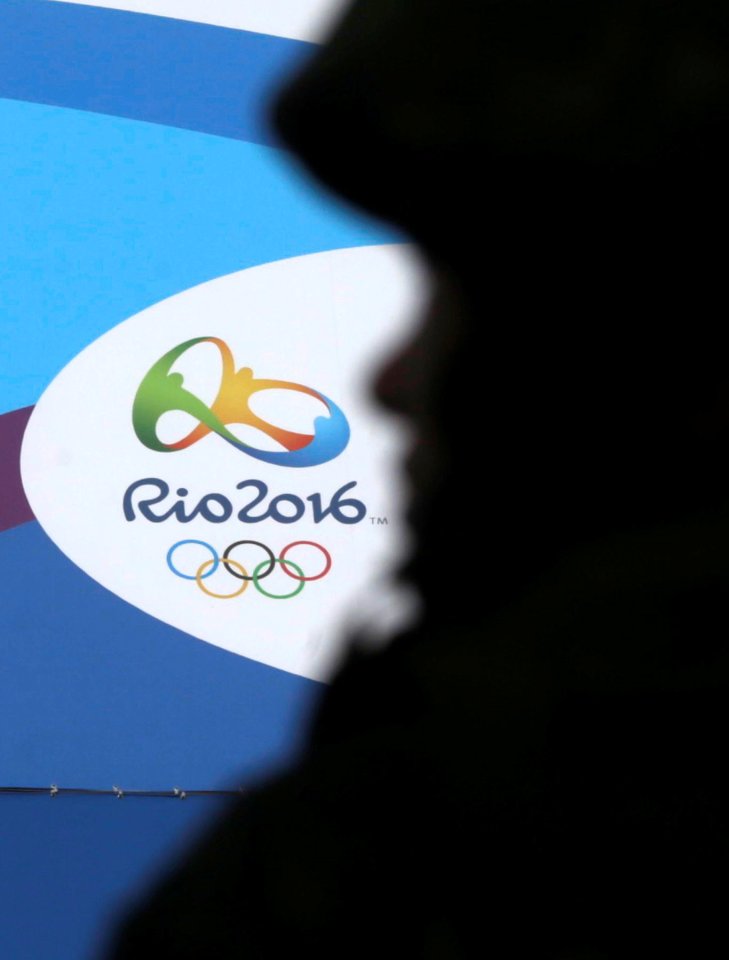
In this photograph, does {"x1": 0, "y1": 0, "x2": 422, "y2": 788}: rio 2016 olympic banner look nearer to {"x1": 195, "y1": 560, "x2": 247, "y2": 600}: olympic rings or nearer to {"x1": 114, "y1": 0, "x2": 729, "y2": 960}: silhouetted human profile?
{"x1": 195, "y1": 560, "x2": 247, "y2": 600}: olympic rings

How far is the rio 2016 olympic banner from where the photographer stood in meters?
2.17

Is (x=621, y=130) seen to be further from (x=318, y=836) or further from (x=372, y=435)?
(x=372, y=435)

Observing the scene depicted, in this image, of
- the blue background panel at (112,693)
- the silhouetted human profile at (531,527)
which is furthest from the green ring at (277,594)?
the silhouetted human profile at (531,527)

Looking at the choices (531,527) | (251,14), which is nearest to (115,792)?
(251,14)

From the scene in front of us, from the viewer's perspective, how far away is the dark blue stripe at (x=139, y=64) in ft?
7.63

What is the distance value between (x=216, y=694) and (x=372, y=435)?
0.50 metres

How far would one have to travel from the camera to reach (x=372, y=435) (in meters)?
2.22

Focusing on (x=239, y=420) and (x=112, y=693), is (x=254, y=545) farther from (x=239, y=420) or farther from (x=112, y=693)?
(x=112, y=693)

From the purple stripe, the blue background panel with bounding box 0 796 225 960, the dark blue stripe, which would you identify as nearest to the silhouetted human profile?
the blue background panel with bounding box 0 796 225 960

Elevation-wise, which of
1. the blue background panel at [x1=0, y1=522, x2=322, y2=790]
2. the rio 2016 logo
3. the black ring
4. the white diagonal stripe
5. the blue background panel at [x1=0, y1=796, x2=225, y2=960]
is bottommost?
the blue background panel at [x1=0, y1=796, x2=225, y2=960]

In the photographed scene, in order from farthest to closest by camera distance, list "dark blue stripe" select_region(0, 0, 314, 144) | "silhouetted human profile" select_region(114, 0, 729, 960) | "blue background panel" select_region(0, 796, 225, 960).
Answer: "dark blue stripe" select_region(0, 0, 314, 144)
"blue background panel" select_region(0, 796, 225, 960)
"silhouetted human profile" select_region(114, 0, 729, 960)

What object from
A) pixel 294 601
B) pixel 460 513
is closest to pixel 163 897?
pixel 460 513

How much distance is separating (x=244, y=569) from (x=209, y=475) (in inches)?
6.6

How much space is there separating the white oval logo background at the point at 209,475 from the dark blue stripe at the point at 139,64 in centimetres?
35
